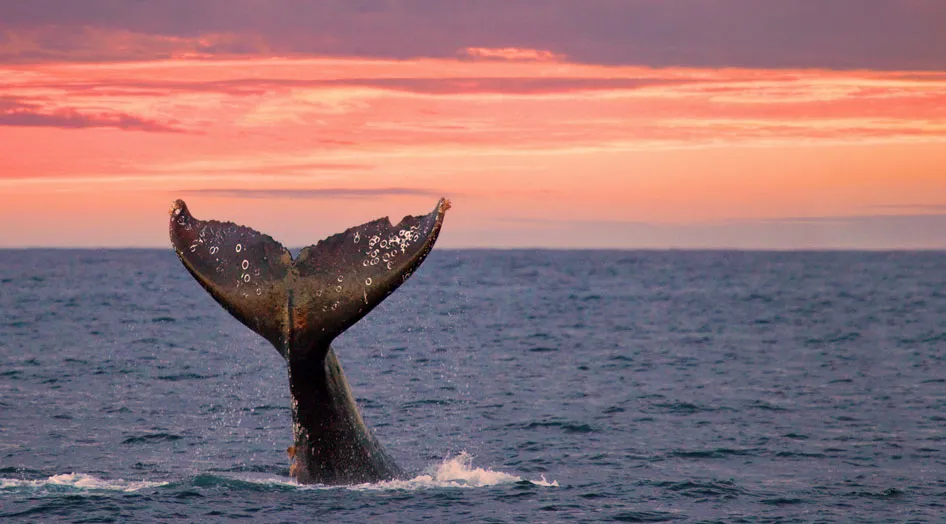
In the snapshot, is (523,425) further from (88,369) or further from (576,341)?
(576,341)

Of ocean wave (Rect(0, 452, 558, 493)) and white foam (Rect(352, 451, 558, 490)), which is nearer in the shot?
ocean wave (Rect(0, 452, 558, 493))

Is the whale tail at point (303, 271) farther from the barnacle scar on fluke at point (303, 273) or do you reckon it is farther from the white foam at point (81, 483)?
the white foam at point (81, 483)

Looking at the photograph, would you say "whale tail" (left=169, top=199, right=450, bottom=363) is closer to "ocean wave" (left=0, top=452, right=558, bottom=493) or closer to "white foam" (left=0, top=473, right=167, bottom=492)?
"ocean wave" (left=0, top=452, right=558, bottom=493)

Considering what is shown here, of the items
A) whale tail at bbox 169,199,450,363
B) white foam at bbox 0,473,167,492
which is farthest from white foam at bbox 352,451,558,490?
whale tail at bbox 169,199,450,363

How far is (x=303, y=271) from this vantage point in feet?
38.3

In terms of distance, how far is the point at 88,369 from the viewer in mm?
31047

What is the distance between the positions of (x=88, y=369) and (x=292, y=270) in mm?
21225

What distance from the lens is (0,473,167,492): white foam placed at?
1516cm

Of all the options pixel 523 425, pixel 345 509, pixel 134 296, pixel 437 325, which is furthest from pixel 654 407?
pixel 134 296

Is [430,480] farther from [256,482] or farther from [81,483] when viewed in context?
[81,483]

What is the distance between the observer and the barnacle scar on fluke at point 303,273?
1143 centimetres

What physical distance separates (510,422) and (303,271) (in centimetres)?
1145

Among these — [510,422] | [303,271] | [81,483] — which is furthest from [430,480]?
[510,422]

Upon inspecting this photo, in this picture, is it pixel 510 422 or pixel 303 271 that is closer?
pixel 303 271
